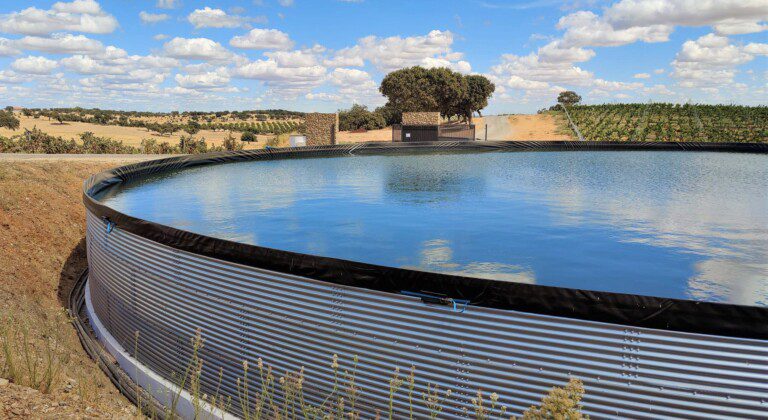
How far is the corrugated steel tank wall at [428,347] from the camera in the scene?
12.0ft

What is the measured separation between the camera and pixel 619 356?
3.76m

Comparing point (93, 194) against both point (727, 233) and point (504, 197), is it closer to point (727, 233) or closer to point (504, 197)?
point (504, 197)

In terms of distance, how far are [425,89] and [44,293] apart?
51.0m

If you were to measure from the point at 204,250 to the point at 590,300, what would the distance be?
3633 millimetres

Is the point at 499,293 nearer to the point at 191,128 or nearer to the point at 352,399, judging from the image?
the point at 352,399

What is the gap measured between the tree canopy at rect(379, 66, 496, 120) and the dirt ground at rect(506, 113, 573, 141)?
7.32 meters

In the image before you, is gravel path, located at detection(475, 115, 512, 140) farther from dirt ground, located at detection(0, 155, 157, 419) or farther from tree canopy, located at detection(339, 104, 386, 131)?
dirt ground, located at detection(0, 155, 157, 419)

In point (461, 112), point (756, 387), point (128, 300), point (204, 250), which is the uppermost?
point (461, 112)

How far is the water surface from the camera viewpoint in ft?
20.7

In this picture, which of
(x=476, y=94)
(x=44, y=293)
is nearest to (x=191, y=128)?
(x=476, y=94)

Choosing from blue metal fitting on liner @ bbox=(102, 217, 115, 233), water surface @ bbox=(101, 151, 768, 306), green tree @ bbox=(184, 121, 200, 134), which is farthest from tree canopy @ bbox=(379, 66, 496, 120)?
blue metal fitting on liner @ bbox=(102, 217, 115, 233)

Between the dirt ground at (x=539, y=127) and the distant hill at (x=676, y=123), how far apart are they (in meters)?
1.76

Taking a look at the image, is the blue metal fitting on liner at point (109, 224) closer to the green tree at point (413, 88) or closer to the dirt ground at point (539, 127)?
the dirt ground at point (539, 127)

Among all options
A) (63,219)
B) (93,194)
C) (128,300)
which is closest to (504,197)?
(128,300)
